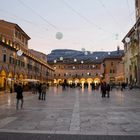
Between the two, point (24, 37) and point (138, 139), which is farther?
point (24, 37)

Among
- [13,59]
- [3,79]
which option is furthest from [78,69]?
[3,79]

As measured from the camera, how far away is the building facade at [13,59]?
51.8 m

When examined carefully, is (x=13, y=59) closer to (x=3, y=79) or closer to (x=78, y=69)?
(x=3, y=79)

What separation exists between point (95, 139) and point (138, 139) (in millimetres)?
1239

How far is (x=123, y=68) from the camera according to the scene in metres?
95.1

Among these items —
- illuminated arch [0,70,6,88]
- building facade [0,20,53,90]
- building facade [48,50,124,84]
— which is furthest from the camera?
building facade [48,50,124,84]

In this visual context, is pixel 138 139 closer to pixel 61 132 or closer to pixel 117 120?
pixel 61 132

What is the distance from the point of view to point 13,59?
58.0 meters

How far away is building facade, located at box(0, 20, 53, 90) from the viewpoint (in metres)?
51.8

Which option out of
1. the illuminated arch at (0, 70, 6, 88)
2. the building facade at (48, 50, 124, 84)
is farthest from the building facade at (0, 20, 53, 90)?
the building facade at (48, 50, 124, 84)

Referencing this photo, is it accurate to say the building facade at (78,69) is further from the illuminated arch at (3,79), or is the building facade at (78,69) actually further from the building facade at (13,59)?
the illuminated arch at (3,79)

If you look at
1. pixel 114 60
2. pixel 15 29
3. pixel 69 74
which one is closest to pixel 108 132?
pixel 15 29

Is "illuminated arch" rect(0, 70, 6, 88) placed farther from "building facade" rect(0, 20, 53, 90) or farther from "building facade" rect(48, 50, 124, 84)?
"building facade" rect(48, 50, 124, 84)

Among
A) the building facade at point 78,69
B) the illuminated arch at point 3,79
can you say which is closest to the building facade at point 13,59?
the illuminated arch at point 3,79
